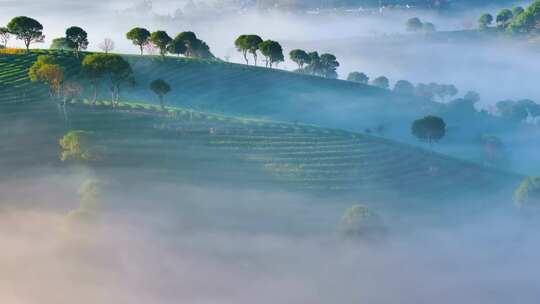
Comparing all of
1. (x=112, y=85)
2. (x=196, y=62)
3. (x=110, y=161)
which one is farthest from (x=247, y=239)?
(x=196, y=62)

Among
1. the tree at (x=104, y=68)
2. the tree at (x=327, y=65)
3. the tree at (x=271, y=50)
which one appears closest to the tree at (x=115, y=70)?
the tree at (x=104, y=68)

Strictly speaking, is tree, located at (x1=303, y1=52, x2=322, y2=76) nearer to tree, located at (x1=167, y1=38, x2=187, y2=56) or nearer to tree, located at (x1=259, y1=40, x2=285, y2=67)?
tree, located at (x1=259, y1=40, x2=285, y2=67)

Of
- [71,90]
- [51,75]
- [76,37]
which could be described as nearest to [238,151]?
[71,90]

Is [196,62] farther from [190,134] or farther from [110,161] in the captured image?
[110,161]

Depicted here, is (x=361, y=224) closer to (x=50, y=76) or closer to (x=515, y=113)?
(x=50, y=76)

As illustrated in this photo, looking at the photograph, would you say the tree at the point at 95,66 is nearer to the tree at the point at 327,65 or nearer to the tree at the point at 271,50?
the tree at the point at 271,50
